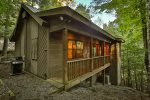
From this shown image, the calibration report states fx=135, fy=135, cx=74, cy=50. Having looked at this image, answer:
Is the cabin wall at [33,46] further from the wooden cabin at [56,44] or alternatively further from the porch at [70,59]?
the porch at [70,59]

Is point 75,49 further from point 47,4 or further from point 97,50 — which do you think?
point 47,4

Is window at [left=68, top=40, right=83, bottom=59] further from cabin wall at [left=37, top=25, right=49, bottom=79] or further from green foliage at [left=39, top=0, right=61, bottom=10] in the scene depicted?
green foliage at [left=39, top=0, right=61, bottom=10]

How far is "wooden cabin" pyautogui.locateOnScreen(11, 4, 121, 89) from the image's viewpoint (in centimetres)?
684

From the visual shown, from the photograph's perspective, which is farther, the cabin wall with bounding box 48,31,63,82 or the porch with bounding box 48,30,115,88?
the cabin wall with bounding box 48,31,63,82

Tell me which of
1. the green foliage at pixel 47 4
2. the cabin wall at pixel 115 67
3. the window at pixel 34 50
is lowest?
the cabin wall at pixel 115 67

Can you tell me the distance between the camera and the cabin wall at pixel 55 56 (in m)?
8.59

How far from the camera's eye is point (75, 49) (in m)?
10.6

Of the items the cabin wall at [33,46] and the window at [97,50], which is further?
the window at [97,50]

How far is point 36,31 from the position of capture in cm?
923

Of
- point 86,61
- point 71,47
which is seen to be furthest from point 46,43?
point 86,61

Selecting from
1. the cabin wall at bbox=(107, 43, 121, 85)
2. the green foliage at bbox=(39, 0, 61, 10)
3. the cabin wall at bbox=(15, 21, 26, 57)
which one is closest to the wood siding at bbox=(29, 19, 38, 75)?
the cabin wall at bbox=(15, 21, 26, 57)

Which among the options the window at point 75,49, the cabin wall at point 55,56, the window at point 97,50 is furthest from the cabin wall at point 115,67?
the cabin wall at point 55,56

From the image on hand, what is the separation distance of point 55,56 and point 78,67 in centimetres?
199

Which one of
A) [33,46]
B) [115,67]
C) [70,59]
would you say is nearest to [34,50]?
[33,46]
